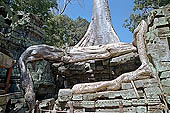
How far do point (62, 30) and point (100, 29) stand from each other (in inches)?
268

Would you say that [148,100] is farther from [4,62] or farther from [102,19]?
[102,19]

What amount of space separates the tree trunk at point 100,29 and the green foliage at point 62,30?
4516 mm

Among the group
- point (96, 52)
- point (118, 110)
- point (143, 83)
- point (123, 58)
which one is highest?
point (96, 52)

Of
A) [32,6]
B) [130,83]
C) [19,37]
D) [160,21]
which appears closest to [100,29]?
[160,21]

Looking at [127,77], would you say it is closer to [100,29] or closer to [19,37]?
[100,29]

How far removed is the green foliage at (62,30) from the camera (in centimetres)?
1013

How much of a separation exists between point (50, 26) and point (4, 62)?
7.51 meters

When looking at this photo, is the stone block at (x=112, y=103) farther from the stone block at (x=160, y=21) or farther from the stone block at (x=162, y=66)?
the stone block at (x=160, y=21)

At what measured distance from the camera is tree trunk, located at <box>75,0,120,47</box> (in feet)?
17.1

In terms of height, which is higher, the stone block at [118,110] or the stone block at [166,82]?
the stone block at [166,82]

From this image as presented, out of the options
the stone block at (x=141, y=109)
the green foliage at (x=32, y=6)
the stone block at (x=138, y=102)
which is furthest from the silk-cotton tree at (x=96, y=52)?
the green foliage at (x=32, y=6)

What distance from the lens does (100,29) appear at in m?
5.41

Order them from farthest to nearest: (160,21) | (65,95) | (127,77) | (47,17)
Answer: (47,17), (65,95), (127,77), (160,21)

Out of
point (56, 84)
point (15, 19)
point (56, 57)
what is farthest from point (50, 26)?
point (56, 57)
